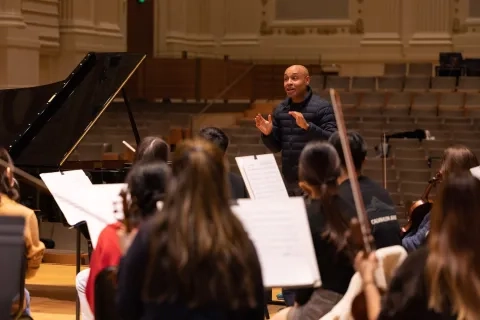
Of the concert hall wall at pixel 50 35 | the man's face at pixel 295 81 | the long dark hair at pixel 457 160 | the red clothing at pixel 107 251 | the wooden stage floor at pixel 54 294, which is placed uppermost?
the concert hall wall at pixel 50 35

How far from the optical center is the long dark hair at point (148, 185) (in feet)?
10.0

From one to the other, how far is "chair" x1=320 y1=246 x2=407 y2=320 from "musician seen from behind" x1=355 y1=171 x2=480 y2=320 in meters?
0.36

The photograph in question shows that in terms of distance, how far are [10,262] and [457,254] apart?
60.9 inches

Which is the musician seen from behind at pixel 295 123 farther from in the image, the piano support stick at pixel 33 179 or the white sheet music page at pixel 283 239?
the white sheet music page at pixel 283 239

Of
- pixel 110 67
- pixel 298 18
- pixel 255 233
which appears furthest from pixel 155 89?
pixel 255 233

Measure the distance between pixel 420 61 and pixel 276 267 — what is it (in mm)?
13717

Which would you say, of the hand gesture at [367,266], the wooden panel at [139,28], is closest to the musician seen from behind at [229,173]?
the hand gesture at [367,266]

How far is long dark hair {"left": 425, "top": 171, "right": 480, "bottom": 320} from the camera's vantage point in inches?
108

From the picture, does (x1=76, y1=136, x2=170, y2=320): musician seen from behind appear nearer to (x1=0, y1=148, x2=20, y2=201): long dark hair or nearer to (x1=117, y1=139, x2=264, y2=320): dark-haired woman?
(x1=117, y1=139, x2=264, y2=320): dark-haired woman

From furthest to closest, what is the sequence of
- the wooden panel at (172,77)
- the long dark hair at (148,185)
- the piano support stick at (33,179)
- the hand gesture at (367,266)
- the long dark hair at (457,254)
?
the wooden panel at (172,77) < the piano support stick at (33,179) < the long dark hair at (148,185) < the hand gesture at (367,266) < the long dark hair at (457,254)

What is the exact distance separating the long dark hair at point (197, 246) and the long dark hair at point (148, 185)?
0.37 meters

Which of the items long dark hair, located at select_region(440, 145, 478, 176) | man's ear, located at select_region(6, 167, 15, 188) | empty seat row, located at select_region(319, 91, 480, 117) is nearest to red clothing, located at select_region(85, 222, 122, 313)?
man's ear, located at select_region(6, 167, 15, 188)

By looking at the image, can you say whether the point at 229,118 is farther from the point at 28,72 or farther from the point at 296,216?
the point at 296,216

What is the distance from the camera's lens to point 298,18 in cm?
1739
